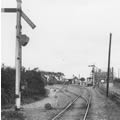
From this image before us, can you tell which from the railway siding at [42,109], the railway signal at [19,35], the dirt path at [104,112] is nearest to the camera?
the railway signal at [19,35]

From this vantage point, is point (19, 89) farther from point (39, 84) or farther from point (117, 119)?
point (39, 84)

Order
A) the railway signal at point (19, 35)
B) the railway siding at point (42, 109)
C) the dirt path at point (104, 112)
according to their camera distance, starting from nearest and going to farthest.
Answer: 1. the railway signal at point (19, 35)
2. the dirt path at point (104, 112)
3. the railway siding at point (42, 109)

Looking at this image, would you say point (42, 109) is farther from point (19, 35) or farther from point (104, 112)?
point (19, 35)

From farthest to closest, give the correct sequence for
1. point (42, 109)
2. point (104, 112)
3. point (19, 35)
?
point (42, 109) → point (104, 112) → point (19, 35)

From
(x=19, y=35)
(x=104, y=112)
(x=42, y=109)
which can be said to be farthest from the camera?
(x=42, y=109)

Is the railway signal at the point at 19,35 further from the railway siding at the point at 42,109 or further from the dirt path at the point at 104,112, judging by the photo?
Answer: the dirt path at the point at 104,112

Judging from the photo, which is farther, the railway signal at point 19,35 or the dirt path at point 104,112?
the dirt path at point 104,112

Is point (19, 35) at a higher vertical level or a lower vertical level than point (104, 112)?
higher

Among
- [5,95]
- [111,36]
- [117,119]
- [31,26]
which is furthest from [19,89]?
[111,36]

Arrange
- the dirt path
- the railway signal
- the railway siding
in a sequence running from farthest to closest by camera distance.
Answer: the railway siding → the dirt path → the railway signal

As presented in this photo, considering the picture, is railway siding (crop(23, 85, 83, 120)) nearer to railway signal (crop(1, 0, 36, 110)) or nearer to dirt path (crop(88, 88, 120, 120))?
dirt path (crop(88, 88, 120, 120))

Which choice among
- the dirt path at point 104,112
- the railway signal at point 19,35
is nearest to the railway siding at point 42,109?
A: the dirt path at point 104,112

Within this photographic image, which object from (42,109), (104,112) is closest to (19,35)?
(104,112)

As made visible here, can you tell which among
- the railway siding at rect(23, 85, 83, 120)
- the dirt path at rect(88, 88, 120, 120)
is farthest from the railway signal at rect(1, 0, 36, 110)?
the dirt path at rect(88, 88, 120, 120)
